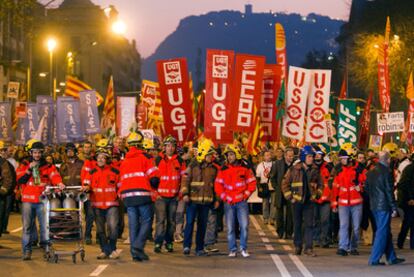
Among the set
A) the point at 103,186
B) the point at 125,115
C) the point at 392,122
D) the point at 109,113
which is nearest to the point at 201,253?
the point at 103,186

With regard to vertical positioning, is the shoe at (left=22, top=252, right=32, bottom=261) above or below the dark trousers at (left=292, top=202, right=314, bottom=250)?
below

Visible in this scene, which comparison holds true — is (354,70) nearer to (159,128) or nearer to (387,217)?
(159,128)

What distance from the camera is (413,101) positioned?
37031 mm

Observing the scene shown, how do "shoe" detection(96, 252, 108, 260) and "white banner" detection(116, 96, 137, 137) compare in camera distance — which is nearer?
"shoe" detection(96, 252, 108, 260)

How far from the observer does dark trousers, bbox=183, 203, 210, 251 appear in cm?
1764

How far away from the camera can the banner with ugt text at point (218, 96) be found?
24.3 meters

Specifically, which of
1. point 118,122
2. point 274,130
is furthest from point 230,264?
point 118,122

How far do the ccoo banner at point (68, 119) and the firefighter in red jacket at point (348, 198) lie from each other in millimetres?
17067

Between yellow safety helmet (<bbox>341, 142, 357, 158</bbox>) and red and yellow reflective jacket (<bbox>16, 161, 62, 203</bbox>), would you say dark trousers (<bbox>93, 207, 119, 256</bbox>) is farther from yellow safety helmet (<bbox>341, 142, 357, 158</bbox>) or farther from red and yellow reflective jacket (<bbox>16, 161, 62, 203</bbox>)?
yellow safety helmet (<bbox>341, 142, 357, 158</bbox>)

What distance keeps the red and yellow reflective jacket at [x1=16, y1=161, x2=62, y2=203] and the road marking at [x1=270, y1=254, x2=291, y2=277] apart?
369 centimetres

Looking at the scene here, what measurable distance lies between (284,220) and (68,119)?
549 inches

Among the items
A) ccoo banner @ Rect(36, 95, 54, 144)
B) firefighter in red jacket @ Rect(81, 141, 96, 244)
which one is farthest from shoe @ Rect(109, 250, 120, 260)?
ccoo banner @ Rect(36, 95, 54, 144)

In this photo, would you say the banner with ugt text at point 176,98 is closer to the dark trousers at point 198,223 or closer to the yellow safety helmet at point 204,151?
the yellow safety helmet at point 204,151

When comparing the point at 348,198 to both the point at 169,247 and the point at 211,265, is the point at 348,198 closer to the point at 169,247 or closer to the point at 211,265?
the point at 169,247
